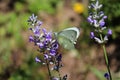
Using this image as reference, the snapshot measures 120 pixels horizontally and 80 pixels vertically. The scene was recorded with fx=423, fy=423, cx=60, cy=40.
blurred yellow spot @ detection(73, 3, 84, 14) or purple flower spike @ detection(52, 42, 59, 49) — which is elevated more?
blurred yellow spot @ detection(73, 3, 84, 14)

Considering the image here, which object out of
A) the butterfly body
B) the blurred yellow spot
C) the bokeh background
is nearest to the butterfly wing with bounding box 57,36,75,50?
the butterfly body

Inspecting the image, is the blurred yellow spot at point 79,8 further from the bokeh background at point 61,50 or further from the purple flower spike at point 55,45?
the purple flower spike at point 55,45

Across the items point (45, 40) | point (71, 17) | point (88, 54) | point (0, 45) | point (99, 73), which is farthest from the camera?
point (71, 17)

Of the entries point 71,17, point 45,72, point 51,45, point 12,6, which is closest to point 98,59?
point 45,72

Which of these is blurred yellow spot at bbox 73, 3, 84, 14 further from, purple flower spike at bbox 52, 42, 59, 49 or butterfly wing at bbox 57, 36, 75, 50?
purple flower spike at bbox 52, 42, 59, 49

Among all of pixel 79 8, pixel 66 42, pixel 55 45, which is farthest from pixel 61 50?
pixel 55 45

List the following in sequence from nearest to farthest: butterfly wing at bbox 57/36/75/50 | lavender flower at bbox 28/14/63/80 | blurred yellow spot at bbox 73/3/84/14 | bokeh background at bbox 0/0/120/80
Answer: lavender flower at bbox 28/14/63/80
butterfly wing at bbox 57/36/75/50
bokeh background at bbox 0/0/120/80
blurred yellow spot at bbox 73/3/84/14

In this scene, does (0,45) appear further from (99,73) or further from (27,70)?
(99,73)

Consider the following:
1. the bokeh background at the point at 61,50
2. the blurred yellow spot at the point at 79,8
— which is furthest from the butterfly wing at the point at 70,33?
the blurred yellow spot at the point at 79,8
